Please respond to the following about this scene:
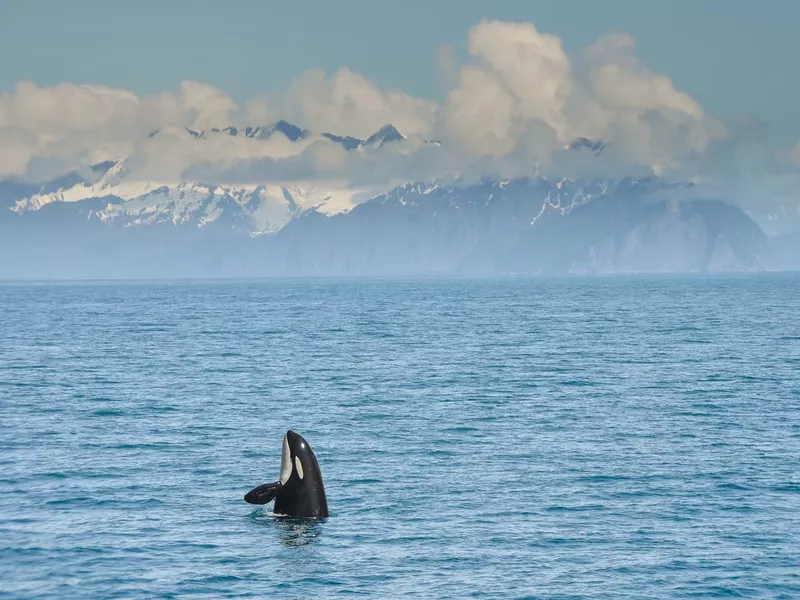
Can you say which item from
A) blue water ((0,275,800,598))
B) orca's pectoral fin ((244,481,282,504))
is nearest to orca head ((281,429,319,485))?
orca's pectoral fin ((244,481,282,504))

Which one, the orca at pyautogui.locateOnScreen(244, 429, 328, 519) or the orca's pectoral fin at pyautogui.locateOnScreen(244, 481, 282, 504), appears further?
the orca at pyautogui.locateOnScreen(244, 429, 328, 519)

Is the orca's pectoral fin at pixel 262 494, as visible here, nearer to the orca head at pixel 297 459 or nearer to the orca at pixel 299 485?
the orca at pixel 299 485

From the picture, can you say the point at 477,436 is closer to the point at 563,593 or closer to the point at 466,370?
the point at 563,593

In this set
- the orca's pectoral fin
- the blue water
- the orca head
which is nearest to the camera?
the blue water

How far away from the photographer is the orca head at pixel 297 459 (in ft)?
123

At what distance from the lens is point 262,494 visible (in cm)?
3712

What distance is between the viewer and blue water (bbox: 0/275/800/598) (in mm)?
32500

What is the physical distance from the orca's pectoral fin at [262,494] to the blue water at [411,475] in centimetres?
79

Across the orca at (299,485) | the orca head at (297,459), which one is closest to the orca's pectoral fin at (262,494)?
the orca at (299,485)

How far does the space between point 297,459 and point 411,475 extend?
8.14 metres

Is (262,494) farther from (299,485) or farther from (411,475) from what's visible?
(411,475)


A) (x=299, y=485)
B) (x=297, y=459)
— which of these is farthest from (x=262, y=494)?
(x=297, y=459)

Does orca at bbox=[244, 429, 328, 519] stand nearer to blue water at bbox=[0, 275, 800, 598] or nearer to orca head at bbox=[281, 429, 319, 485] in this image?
orca head at bbox=[281, 429, 319, 485]

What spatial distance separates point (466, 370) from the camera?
84375 mm
